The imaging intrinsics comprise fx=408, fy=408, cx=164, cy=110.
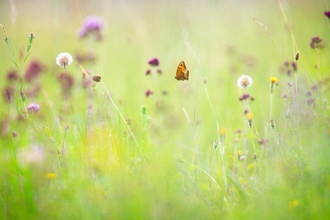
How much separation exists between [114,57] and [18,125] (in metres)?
A: 2.66

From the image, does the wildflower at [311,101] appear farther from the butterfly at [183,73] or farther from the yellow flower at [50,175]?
the yellow flower at [50,175]

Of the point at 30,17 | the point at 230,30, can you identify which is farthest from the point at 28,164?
the point at 30,17

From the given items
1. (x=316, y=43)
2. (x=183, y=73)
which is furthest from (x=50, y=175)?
(x=316, y=43)

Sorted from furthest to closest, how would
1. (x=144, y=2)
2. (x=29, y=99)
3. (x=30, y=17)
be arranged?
(x=144, y=2)
(x=30, y=17)
(x=29, y=99)

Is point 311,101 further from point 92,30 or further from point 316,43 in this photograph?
point 92,30

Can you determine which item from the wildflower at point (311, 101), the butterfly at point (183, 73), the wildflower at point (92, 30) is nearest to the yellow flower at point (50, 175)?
the butterfly at point (183, 73)

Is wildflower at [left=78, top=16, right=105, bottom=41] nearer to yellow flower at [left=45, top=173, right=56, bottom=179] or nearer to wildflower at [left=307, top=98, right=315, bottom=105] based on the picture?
yellow flower at [left=45, top=173, right=56, bottom=179]

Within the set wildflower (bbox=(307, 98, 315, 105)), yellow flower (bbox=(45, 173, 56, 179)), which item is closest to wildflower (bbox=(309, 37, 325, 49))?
wildflower (bbox=(307, 98, 315, 105))

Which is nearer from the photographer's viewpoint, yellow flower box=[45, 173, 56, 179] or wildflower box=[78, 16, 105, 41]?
yellow flower box=[45, 173, 56, 179]

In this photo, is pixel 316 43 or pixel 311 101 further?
pixel 316 43

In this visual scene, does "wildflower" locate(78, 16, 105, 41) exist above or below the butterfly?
above

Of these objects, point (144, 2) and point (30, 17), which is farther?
point (144, 2)

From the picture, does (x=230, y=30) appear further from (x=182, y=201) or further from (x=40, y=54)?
(x=182, y=201)

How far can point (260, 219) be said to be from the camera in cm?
125
